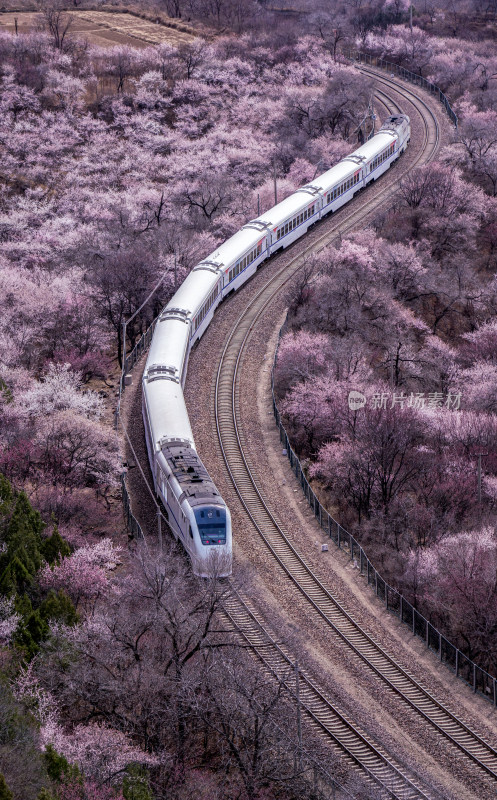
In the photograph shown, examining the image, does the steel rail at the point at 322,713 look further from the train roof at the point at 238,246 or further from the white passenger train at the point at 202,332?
the train roof at the point at 238,246

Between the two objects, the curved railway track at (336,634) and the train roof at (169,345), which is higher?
the train roof at (169,345)

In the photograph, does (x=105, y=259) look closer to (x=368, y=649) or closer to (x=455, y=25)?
(x=368, y=649)

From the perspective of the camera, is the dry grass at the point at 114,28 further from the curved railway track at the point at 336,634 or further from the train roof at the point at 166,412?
the train roof at the point at 166,412

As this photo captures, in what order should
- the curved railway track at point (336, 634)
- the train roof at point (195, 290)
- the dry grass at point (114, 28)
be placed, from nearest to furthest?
1. the curved railway track at point (336, 634)
2. the train roof at point (195, 290)
3. the dry grass at point (114, 28)

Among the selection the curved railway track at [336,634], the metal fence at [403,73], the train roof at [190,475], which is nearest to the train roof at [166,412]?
the train roof at [190,475]

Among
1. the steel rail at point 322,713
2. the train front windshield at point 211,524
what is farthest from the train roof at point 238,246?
the steel rail at point 322,713

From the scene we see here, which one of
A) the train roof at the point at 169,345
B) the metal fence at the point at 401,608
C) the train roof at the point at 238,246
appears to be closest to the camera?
the metal fence at the point at 401,608

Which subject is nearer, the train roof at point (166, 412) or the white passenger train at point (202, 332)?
the white passenger train at point (202, 332)

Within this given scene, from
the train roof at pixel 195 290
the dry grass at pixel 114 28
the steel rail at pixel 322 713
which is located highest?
the dry grass at pixel 114 28

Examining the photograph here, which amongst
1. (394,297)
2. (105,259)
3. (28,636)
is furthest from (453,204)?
(28,636)
